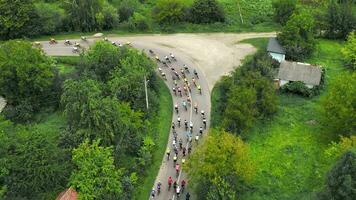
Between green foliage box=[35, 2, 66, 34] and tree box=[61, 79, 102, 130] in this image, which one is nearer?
tree box=[61, 79, 102, 130]

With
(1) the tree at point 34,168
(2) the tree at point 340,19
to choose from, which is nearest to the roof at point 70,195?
(1) the tree at point 34,168

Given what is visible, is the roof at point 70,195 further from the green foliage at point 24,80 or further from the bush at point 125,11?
the bush at point 125,11

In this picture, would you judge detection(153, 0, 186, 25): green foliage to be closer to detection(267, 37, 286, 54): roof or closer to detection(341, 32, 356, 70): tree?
detection(267, 37, 286, 54): roof

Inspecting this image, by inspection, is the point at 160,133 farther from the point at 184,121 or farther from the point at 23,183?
the point at 23,183

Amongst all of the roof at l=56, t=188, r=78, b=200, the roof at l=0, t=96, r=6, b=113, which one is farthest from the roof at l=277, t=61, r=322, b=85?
the roof at l=0, t=96, r=6, b=113

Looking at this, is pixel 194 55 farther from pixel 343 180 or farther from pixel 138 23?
pixel 343 180

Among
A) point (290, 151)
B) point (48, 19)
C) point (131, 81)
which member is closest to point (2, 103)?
point (131, 81)
